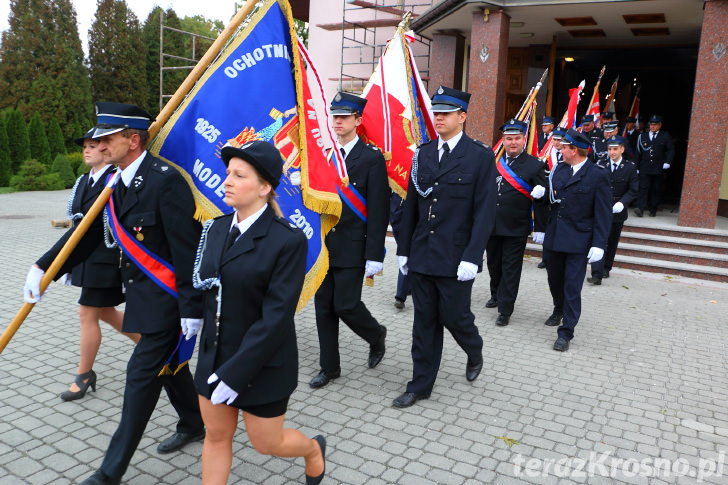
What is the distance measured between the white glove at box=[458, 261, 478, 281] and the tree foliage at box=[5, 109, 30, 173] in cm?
2405

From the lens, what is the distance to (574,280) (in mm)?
5852

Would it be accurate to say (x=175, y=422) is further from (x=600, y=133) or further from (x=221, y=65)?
(x=600, y=133)

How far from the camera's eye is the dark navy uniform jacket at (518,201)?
6.59 meters

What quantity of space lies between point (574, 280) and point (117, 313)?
4.15 metres

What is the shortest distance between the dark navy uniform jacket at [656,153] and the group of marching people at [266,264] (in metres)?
7.92

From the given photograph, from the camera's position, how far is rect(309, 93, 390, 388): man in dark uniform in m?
4.55

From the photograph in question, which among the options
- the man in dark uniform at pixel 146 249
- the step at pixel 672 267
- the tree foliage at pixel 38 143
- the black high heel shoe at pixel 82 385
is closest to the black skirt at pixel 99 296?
the black high heel shoe at pixel 82 385

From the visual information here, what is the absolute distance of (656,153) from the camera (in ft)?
43.5

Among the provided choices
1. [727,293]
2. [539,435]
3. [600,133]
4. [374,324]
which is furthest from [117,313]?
[600,133]

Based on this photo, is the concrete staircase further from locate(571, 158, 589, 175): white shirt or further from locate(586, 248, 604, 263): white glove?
locate(586, 248, 604, 263): white glove

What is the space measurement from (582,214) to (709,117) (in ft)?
19.7

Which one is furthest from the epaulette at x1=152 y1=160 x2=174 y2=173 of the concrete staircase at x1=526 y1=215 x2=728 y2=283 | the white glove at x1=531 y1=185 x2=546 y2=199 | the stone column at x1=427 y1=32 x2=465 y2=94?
the stone column at x1=427 y1=32 x2=465 y2=94

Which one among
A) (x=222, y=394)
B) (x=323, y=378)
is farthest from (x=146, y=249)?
(x=323, y=378)

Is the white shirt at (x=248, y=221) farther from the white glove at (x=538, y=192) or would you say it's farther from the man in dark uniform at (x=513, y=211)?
the white glove at (x=538, y=192)
